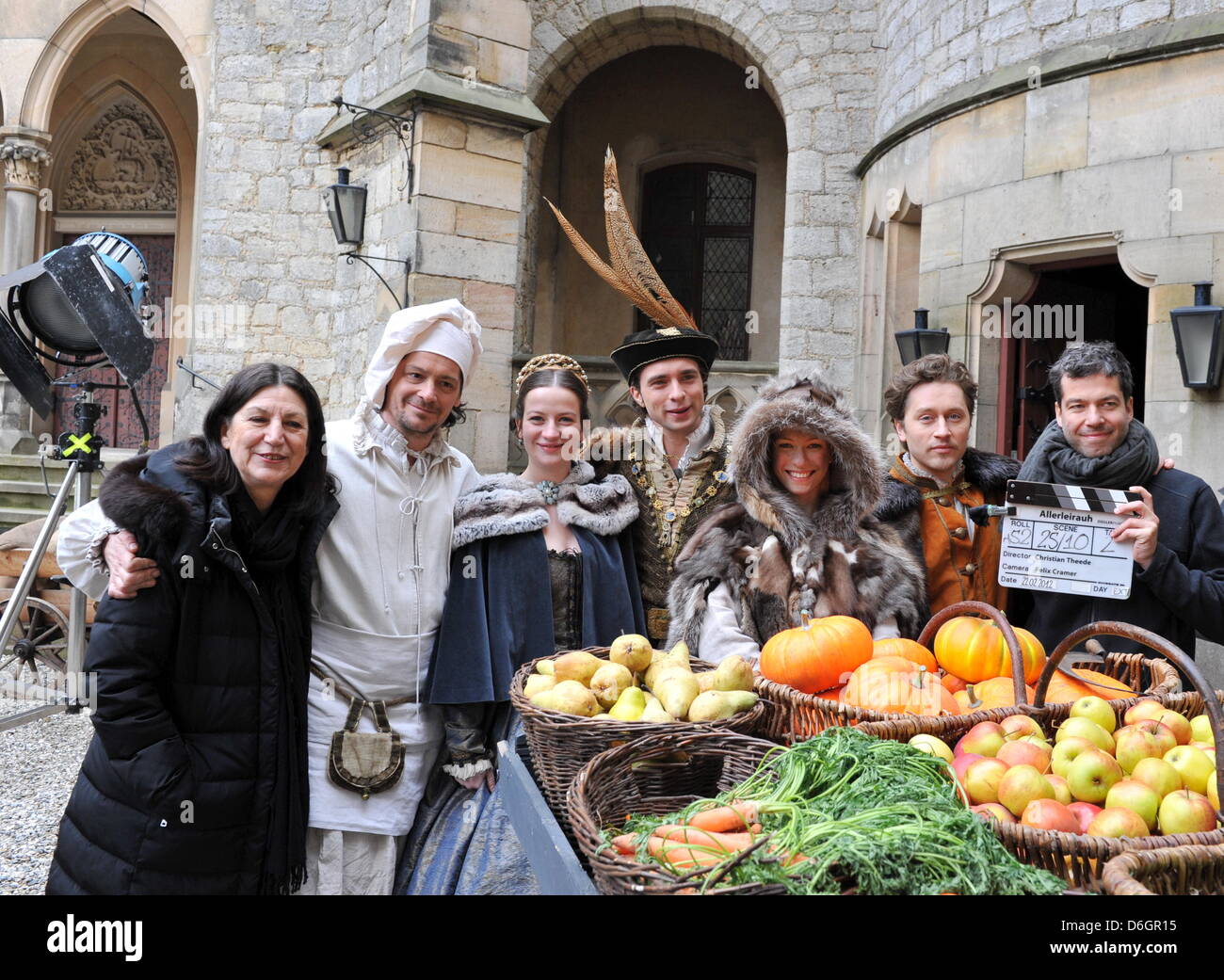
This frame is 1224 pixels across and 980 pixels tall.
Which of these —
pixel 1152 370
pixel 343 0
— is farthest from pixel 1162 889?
pixel 343 0

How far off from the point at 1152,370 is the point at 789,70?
4.93m

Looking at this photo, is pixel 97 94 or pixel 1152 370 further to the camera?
pixel 97 94

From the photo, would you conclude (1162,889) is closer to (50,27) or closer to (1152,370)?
(1152,370)

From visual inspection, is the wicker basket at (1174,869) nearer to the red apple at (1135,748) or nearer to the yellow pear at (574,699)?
the red apple at (1135,748)

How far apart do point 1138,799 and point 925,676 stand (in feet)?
1.79

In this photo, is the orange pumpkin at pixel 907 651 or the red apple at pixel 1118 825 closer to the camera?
the red apple at pixel 1118 825

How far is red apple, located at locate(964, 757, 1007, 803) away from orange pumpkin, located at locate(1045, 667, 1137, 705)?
0.53 meters

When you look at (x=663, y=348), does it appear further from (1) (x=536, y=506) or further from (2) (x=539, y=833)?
(2) (x=539, y=833)

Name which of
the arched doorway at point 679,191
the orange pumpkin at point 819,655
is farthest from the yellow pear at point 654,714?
the arched doorway at point 679,191

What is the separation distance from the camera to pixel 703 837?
4.90 ft

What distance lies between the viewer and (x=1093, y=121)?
6.52 m

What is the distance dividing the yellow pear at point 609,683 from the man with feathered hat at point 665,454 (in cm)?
97

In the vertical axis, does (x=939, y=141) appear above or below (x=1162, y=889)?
above

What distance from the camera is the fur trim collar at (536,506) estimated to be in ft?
9.48
